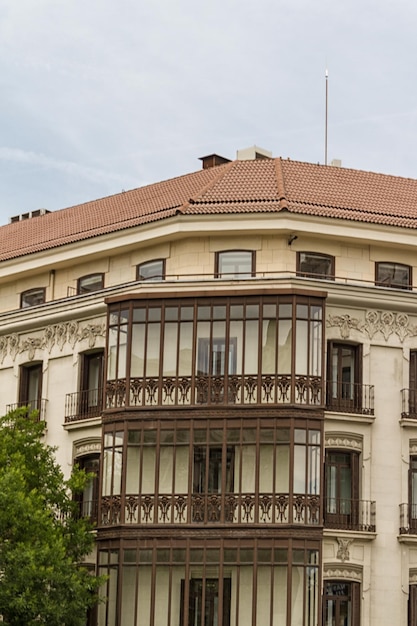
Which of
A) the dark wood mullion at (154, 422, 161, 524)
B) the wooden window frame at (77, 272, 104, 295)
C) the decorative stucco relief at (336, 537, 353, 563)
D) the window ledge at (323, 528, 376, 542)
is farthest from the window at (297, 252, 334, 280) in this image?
the decorative stucco relief at (336, 537, 353, 563)

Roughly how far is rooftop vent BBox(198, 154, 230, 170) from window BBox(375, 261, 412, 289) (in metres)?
7.99

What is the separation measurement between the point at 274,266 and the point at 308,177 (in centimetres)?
412

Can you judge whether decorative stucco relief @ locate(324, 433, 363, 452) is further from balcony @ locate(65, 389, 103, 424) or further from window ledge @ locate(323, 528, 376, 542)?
balcony @ locate(65, 389, 103, 424)

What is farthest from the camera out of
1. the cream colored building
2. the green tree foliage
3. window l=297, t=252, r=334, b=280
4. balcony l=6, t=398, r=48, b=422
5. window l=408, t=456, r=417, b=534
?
balcony l=6, t=398, r=48, b=422

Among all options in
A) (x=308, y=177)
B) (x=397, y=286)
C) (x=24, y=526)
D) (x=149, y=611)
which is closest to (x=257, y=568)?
(x=149, y=611)

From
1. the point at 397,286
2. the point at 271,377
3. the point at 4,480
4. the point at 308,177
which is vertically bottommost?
the point at 4,480

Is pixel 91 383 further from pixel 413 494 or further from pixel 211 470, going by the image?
pixel 413 494

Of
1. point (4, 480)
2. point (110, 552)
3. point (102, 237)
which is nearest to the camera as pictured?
point (4, 480)

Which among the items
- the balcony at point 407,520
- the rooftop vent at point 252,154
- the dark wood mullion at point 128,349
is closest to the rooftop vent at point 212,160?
the rooftop vent at point 252,154

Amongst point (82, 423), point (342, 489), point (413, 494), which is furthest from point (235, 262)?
point (413, 494)

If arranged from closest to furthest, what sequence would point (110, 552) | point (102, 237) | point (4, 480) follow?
1. point (4, 480)
2. point (110, 552)
3. point (102, 237)

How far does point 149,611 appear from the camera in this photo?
40.9 meters

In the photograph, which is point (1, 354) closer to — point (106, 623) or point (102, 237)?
point (102, 237)

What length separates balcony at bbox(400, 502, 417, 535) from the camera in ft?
138
